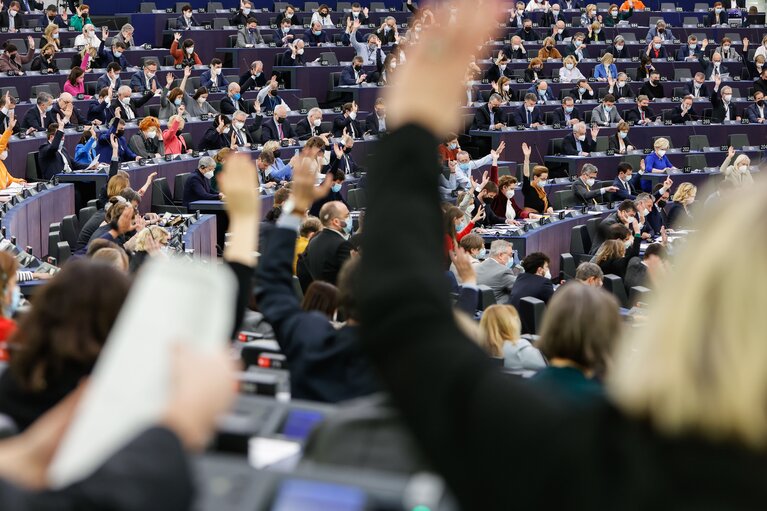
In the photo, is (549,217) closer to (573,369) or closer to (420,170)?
(573,369)

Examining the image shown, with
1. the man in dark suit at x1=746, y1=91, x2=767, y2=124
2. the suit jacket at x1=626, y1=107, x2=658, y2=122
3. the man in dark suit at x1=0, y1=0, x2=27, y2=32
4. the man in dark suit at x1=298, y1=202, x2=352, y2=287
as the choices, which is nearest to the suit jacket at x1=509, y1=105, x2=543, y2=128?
the suit jacket at x1=626, y1=107, x2=658, y2=122

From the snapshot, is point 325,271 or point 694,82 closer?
point 325,271

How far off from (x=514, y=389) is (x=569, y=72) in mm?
19192

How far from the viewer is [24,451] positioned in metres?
1.40

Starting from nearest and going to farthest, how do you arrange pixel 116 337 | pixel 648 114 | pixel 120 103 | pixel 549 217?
pixel 116 337, pixel 549 217, pixel 120 103, pixel 648 114

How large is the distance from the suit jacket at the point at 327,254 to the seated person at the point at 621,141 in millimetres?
9480

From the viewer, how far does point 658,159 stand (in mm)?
15406

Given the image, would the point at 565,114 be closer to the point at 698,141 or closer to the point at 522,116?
the point at 522,116

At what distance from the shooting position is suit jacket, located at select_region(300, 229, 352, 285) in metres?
7.41

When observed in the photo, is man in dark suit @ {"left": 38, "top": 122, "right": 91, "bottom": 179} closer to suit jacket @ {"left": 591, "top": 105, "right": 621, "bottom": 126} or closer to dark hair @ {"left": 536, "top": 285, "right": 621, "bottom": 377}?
suit jacket @ {"left": 591, "top": 105, "right": 621, "bottom": 126}

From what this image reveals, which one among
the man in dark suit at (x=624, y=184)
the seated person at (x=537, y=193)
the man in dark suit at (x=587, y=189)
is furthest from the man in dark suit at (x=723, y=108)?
the seated person at (x=537, y=193)

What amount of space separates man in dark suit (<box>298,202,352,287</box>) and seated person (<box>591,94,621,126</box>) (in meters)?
10.7

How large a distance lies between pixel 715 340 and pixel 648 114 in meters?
18.1

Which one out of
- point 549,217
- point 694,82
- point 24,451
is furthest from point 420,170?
point 694,82
